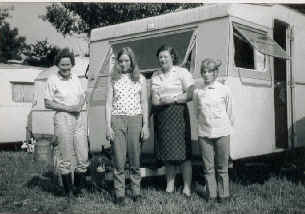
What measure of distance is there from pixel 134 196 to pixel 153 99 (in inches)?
40.9

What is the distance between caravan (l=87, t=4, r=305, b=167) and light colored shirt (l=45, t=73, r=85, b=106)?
1.12m

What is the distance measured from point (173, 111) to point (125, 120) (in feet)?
1.76

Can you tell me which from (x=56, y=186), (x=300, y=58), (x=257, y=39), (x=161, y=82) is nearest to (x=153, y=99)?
(x=161, y=82)

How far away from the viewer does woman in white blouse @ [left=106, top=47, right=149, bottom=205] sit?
12.7 ft

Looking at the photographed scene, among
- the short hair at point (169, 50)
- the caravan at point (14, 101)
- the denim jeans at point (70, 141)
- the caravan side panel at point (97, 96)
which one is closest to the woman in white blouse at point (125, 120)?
the short hair at point (169, 50)

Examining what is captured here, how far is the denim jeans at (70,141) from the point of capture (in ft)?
13.6

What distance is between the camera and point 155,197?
163 inches

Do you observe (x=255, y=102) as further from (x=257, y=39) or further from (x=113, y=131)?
(x=113, y=131)

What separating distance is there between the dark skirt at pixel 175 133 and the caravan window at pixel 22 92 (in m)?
7.28

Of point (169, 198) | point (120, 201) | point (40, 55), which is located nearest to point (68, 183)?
point (120, 201)

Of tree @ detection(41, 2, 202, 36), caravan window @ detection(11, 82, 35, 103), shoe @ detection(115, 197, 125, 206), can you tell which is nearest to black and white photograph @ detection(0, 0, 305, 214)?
shoe @ detection(115, 197, 125, 206)

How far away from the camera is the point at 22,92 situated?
34.8ft

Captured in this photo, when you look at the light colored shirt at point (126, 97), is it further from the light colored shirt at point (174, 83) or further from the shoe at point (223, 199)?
the shoe at point (223, 199)

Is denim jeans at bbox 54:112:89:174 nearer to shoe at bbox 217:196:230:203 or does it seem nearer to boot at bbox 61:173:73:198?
boot at bbox 61:173:73:198
